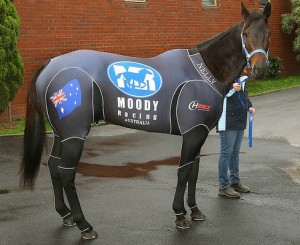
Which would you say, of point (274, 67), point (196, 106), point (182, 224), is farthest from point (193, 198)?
point (274, 67)

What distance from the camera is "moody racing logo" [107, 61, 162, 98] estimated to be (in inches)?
204

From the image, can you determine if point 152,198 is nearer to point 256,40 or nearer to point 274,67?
point 256,40

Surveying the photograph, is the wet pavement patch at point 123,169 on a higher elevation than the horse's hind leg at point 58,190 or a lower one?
lower

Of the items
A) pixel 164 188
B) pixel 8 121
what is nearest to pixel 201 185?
pixel 164 188

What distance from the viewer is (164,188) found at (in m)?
6.99

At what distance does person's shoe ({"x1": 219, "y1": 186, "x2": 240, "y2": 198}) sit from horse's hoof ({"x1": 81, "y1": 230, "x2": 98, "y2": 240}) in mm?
2025

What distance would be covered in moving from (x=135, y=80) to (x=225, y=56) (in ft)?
3.27

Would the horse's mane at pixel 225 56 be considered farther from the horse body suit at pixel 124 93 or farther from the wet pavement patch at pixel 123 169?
the wet pavement patch at pixel 123 169

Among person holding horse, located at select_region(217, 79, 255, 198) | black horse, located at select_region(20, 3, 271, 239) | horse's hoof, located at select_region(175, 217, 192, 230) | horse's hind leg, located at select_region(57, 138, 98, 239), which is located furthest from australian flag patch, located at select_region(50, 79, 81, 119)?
person holding horse, located at select_region(217, 79, 255, 198)

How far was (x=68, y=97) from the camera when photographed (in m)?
5.11

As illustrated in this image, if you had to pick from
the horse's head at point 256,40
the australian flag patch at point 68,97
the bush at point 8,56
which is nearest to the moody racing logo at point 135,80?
the australian flag patch at point 68,97

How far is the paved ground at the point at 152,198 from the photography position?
5.21 metres

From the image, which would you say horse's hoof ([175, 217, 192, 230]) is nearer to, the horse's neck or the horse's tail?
the horse's neck

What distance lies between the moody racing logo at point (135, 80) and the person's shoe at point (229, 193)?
2.01 meters
